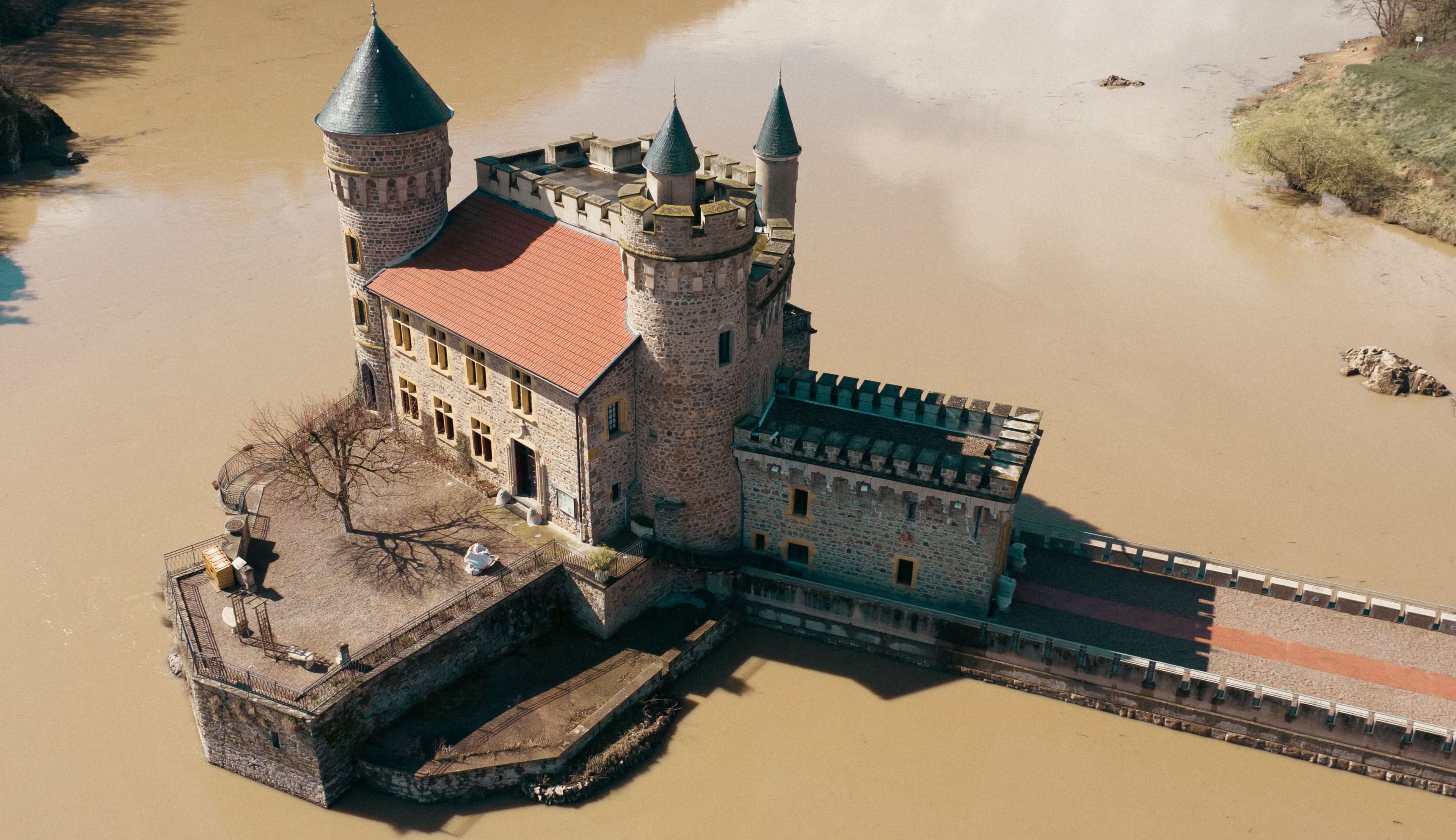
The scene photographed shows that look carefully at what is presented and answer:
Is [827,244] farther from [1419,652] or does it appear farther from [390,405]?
[1419,652]

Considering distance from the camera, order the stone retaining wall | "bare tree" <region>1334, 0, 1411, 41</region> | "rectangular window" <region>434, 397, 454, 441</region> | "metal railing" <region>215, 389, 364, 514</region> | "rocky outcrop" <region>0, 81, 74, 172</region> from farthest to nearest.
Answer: "bare tree" <region>1334, 0, 1411, 41</region> < "rocky outcrop" <region>0, 81, 74, 172</region> < "rectangular window" <region>434, 397, 454, 441</region> < "metal railing" <region>215, 389, 364, 514</region> < the stone retaining wall

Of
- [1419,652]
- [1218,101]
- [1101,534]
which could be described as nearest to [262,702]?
[1101,534]

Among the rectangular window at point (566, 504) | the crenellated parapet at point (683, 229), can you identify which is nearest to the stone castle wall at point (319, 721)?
the rectangular window at point (566, 504)

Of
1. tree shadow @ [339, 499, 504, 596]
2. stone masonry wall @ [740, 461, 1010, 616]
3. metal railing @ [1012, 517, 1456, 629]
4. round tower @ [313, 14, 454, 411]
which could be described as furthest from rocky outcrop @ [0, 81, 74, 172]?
metal railing @ [1012, 517, 1456, 629]

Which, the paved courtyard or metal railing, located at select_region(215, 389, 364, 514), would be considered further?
metal railing, located at select_region(215, 389, 364, 514)

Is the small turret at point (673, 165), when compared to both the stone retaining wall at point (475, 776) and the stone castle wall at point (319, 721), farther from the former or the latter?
the stone retaining wall at point (475, 776)

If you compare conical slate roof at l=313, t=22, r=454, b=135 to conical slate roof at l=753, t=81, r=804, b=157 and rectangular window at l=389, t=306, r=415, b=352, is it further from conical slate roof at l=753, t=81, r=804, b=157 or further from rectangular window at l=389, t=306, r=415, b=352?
conical slate roof at l=753, t=81, r=804, b=157
